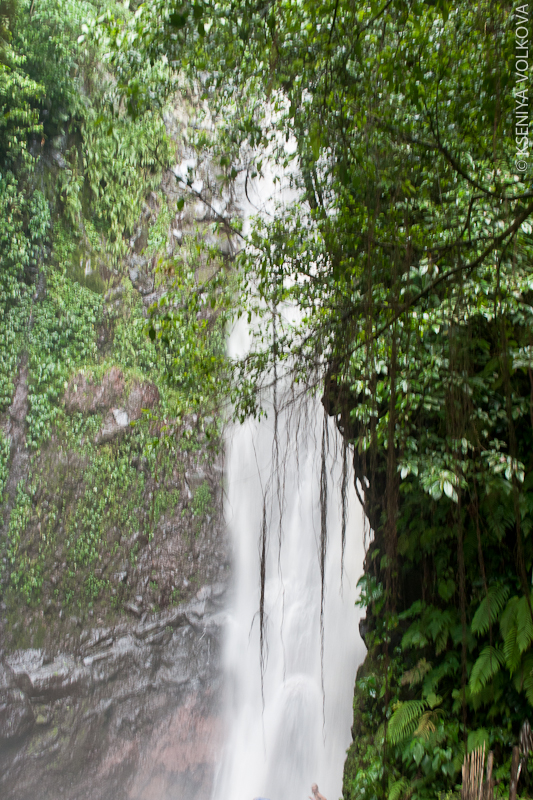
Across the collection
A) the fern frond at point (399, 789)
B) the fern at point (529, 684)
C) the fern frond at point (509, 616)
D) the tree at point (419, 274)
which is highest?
the tree at point (419, 274)

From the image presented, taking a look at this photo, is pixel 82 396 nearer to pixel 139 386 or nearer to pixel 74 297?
pixel 139 386

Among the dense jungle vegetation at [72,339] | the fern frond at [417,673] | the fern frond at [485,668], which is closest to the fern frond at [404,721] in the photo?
the fern frond at [417,673]

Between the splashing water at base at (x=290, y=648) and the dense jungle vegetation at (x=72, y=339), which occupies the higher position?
the dense jungle vegetation at (x=72, y=339)

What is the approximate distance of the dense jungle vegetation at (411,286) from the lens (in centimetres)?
201

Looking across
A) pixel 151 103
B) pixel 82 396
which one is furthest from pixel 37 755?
pixel 151 103

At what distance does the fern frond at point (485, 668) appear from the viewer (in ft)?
8.61

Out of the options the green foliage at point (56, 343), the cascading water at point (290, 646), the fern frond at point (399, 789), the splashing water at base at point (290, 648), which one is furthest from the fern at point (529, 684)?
the green foliage at point (56, 343)

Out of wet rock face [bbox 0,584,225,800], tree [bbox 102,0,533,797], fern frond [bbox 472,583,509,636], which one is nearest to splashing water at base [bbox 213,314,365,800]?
wet rock face [bbox 0,584,225,800]

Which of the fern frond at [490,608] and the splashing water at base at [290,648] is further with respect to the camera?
the splashing water at base at [290,648]

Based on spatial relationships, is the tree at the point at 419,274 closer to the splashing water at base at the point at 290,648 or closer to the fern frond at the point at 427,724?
the fern frond at the point at 427,724

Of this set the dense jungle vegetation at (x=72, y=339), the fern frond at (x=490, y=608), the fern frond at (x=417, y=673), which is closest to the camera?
the fern frond at (x=490, y=608)

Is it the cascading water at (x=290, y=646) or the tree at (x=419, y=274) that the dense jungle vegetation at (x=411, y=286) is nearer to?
the tree at (x=419, y=274)

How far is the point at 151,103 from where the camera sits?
2824mm

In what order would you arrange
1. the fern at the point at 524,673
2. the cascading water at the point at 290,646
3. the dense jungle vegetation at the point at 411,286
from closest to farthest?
the dense jungle vegetation at the point at 411,286
the fern at the point at 524,673
the cascading water at the point at 290,646
